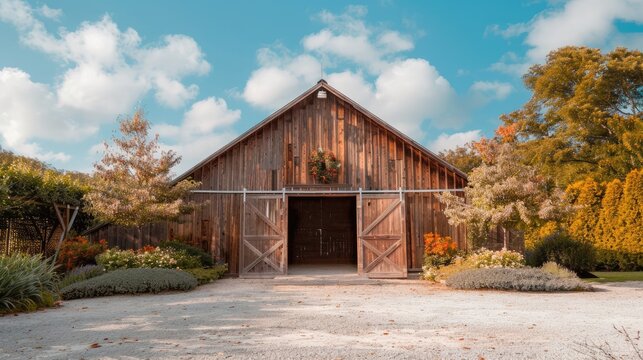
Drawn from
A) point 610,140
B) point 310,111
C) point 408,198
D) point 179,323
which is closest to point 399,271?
point 408,198

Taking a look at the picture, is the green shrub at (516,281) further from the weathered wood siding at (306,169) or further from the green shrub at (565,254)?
the weathered wood siding at (306,169)

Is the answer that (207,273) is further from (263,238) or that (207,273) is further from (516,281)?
(516,281)

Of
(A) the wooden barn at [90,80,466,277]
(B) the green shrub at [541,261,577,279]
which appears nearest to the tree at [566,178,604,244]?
(A) the wooden barn at [90,80,466,277]

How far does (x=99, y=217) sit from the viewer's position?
Result: 13.6 meters

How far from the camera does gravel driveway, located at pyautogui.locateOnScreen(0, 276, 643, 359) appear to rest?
549 cm

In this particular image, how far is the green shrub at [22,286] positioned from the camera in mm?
8453

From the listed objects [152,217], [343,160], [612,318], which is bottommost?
[612,318]

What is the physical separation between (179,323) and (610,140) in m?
24.5

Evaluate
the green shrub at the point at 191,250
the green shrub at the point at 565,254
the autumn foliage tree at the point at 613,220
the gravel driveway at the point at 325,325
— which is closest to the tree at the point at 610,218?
the autumn foliage tree at the point at 613,220

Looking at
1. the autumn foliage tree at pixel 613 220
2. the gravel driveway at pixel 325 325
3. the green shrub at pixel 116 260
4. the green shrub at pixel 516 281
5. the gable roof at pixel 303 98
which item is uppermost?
the gable roof at pixel 303 98

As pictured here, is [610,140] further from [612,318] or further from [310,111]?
[612,318]

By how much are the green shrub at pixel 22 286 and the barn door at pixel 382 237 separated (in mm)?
8596

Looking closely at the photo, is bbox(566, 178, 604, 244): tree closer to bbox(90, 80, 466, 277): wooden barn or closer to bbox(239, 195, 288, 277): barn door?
bbox(90, 80, 466, 277): wooden barn

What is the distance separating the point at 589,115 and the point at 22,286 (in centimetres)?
2461
